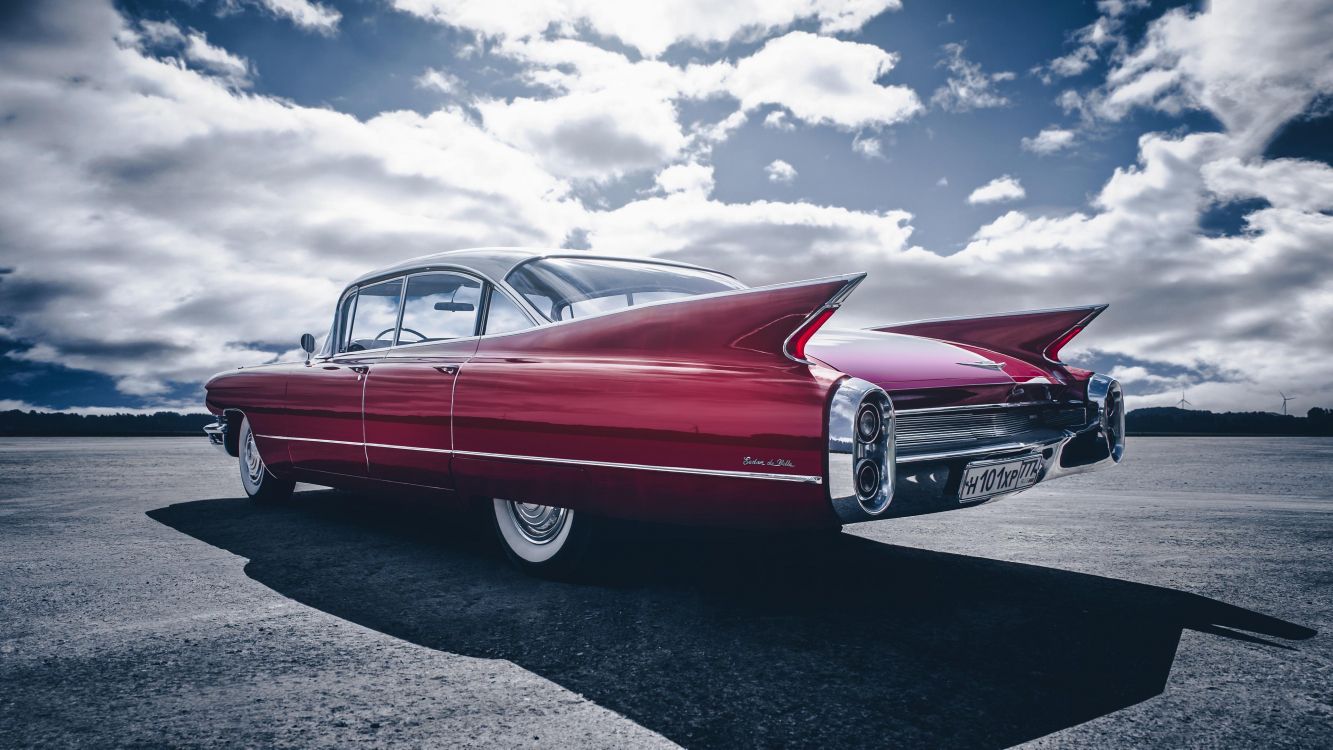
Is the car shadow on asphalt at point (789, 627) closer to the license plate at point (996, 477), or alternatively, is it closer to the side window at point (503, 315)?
the license plate at point (996, 477)

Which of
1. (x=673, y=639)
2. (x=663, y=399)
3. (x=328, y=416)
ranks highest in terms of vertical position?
(x=663, y=399)

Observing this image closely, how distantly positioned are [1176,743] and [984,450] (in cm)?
119

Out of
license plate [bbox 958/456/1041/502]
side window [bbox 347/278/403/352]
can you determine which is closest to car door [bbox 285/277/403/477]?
side window [bbox 347/278/403/352]

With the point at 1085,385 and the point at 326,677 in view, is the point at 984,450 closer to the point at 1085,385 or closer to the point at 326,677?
the point at 1085,385

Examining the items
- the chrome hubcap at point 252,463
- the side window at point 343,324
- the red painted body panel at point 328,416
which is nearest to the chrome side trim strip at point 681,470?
the red painted body panel at point 328,416

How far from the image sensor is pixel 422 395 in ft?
11.7

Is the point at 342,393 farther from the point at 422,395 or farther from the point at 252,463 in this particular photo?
the point at 252,463

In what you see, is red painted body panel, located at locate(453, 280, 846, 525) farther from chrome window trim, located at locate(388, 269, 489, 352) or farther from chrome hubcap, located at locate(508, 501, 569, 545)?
chrome window trim, located at locate(388, 269, 489, 352)

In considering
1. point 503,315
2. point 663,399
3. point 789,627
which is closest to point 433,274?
point 503,315

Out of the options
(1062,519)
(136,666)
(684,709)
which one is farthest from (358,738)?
(1062,519)

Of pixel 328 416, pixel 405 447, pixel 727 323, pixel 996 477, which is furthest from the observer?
pixel 328 416

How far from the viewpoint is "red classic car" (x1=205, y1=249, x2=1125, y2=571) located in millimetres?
2389

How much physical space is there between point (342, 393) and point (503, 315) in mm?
1226

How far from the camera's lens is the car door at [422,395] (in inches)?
135
